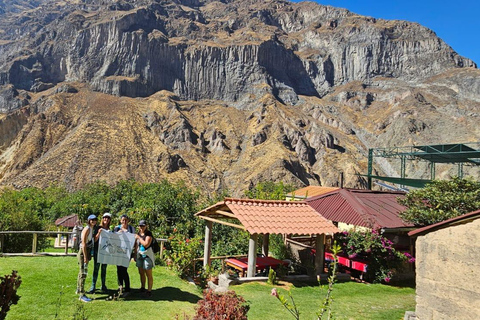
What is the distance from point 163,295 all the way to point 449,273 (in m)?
5.79

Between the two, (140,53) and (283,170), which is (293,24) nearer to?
(140,53)

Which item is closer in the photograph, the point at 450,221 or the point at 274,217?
the point at 450,221

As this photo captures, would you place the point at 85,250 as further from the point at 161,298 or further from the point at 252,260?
the point at 252,260

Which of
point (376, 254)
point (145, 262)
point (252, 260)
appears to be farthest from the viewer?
point (376, 254)

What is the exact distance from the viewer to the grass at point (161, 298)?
6.47 m

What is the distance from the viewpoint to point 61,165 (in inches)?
2260

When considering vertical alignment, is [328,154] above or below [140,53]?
below

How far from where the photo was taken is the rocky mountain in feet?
208

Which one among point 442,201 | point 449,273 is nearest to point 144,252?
point 449,273

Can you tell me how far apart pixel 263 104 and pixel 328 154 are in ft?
66.6

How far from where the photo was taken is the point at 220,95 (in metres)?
95.6

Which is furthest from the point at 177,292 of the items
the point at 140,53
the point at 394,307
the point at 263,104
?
the point at 140,53

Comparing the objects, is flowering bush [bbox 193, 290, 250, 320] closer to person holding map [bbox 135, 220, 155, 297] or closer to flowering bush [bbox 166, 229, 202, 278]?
person holding map [bbox 135, 220, 155, 297]

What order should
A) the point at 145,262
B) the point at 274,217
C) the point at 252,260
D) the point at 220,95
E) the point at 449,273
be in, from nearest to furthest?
the point at 449,273 → the point at 145,262 → the point at 252,260 → the point at 274,217 → the point at 220,95
